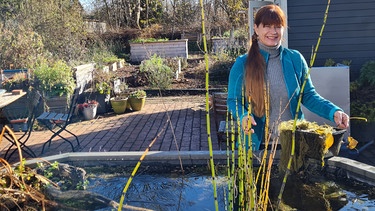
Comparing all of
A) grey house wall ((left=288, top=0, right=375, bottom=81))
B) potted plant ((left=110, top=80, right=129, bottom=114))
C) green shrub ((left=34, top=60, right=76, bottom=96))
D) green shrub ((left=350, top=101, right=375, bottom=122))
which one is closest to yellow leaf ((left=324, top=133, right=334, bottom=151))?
green shrub ((left=350, top=101, right=375, bottom=122))

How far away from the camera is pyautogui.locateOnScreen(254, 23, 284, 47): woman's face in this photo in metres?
2.17

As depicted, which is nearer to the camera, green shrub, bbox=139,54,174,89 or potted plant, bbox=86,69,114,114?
potted plant, bbox=86,69,114,114

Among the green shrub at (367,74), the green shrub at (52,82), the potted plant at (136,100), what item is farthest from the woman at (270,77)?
the potted plant at (136,100)

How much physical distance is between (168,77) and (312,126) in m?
7.85

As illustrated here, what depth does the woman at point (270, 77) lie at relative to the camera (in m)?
2.16

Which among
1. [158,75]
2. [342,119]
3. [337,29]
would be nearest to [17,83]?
[158,75]

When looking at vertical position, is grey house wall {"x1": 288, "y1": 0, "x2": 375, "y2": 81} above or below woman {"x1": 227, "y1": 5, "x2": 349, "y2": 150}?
above

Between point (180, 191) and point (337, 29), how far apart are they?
4460mm

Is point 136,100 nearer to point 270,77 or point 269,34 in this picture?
point 270,77

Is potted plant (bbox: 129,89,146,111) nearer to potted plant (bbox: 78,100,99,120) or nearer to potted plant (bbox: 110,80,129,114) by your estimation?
potted plant (bbox: 110,80,129,114)

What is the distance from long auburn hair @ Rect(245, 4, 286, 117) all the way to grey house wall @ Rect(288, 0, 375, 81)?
13.2 feet

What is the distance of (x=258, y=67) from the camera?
7.30 ft

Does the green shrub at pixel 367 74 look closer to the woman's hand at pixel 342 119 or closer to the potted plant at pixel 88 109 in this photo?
the woman's hand at pixel 342 119

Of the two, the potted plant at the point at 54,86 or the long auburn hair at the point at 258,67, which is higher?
the long auburn hair at the point at 258,67
